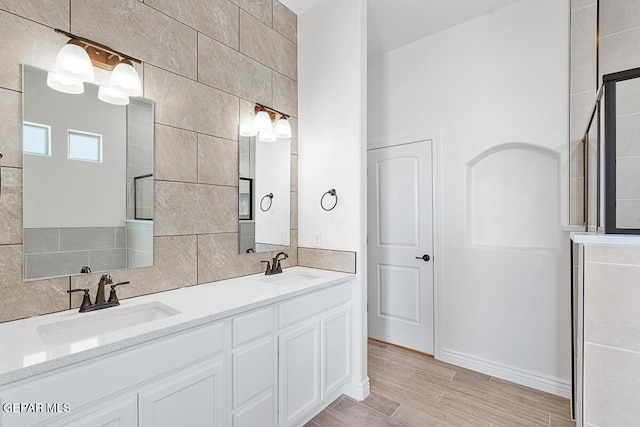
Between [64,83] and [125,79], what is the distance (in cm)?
26

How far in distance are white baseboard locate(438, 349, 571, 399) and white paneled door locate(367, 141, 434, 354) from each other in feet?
0.77

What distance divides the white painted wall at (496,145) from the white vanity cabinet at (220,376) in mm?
1226

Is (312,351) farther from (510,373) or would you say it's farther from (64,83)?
(64,83)

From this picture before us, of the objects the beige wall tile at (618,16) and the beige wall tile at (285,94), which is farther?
the beige wall tile at (285,94)

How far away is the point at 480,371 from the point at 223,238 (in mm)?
2451

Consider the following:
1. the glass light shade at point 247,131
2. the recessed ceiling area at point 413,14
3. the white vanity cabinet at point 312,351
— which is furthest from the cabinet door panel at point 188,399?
the recessed ceiling area at point 413,14

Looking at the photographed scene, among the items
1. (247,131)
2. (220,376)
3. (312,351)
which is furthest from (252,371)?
(247,131)

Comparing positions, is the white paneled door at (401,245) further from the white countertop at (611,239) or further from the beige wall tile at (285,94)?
the white countertop at (611,239)

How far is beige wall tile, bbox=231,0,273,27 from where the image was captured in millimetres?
2346

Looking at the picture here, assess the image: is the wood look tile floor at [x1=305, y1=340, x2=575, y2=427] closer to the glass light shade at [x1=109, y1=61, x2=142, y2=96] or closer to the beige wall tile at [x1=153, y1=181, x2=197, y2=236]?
the beige wall tile at [x1=153, y1=181, x2=197, y2=236]

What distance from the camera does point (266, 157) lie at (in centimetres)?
248

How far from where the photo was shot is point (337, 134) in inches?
97.9

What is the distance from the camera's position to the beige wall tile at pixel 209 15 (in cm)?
192

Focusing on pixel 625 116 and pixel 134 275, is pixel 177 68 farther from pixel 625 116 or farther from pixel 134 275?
pixel 625 116
